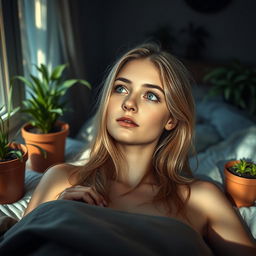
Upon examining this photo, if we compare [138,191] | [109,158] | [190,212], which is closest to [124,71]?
[109,158]

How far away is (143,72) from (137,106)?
5.2 inches

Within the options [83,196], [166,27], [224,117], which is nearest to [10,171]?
[83,196]

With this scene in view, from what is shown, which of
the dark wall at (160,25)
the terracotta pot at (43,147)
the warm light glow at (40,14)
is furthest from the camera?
the dark wall at (160,25)

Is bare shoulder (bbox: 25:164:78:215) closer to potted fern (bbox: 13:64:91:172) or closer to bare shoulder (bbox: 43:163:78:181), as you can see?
bare shoulder (bbox: 43:163:78:181)

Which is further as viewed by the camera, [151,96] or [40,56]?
[40,56]

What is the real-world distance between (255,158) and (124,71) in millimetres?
904

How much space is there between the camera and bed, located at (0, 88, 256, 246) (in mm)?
1166

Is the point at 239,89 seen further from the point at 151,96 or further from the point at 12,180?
the point at 12,180

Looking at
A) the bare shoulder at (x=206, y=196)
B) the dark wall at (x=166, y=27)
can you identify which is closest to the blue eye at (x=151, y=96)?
the bare shoulder at (x=206, y=196)

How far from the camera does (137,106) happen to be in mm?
980

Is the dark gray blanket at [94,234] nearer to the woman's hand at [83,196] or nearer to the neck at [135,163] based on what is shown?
the woman's hand at [83,196]

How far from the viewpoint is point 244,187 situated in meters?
1.18

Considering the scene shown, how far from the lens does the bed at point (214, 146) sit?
3.83ft

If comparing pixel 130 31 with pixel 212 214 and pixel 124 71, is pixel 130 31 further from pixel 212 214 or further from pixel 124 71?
pixel 212 214
